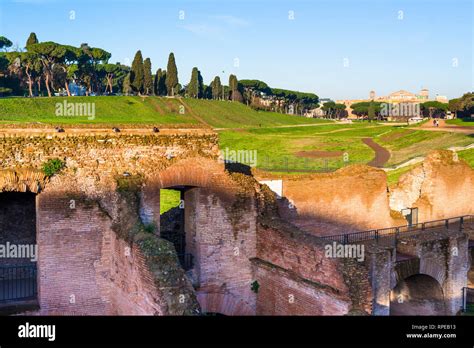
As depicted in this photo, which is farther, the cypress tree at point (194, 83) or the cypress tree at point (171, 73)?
the cypress tree at point (194, 83)

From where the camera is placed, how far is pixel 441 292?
1372 centimetres

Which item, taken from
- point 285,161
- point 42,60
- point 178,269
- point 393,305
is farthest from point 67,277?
point 42,60

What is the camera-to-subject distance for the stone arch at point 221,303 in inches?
436

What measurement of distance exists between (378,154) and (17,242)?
3460cm

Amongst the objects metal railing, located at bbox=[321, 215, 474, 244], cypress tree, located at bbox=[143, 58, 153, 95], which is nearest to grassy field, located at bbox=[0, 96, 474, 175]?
cypress tree, located at bbox=[143, 58, 153, 95]

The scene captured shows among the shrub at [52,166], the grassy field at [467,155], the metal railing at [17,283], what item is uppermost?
the shrub at [52,166]

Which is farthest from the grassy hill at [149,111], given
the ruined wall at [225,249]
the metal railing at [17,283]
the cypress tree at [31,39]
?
the ruined wall at [225,249]

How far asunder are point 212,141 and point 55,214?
372 cm

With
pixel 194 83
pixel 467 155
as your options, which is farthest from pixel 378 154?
pixel 194 83

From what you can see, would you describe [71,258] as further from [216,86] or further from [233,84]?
[233,84]

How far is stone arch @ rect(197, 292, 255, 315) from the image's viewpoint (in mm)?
11078

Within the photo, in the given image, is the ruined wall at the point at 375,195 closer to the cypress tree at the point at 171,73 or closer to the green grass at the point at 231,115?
the green grass at the point at 231,115

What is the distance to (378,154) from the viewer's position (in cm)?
4194

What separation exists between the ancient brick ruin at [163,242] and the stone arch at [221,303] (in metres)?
0.02
